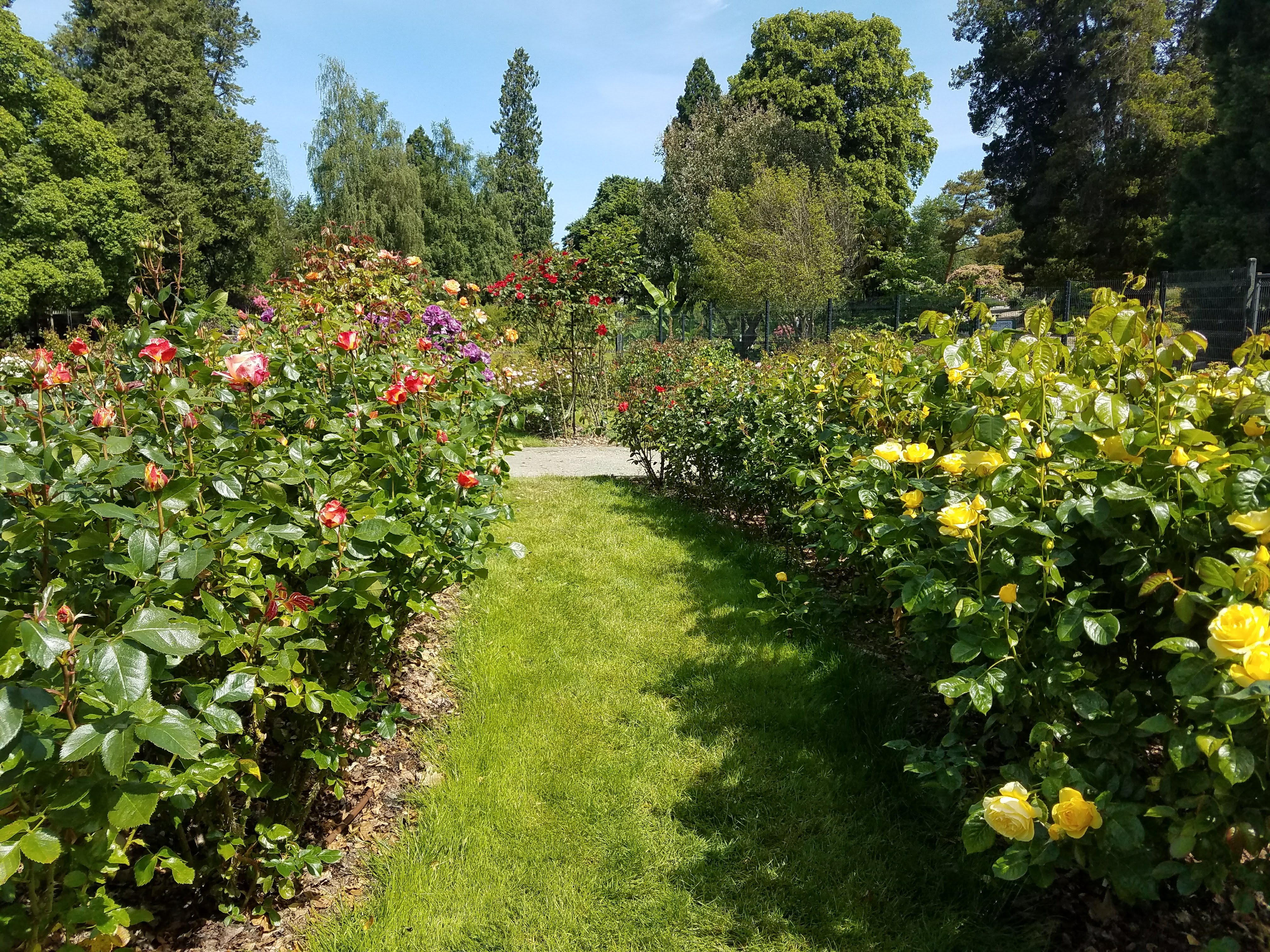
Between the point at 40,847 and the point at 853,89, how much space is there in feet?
125

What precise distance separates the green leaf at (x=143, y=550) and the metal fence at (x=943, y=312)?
3.64m

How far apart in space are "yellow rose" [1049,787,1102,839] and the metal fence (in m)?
2.89

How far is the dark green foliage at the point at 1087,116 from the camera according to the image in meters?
22.8

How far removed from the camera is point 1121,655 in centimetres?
156

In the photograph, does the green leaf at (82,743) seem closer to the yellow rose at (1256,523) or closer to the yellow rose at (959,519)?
the yellow rose at (959,519)

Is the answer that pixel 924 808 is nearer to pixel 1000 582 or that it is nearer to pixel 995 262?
pixel 1000 582

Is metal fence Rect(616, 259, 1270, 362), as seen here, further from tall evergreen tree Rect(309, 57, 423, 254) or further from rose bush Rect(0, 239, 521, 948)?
tall evergreen tree Rect(309, 57, 423, 254)

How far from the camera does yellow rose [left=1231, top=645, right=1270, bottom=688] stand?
1.01 meters

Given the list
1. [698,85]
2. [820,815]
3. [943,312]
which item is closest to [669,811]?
[820,815]

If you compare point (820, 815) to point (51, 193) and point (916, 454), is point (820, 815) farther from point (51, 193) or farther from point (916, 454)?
point (51, 193)

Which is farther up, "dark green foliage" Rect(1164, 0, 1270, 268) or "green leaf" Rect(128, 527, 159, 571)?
"dark green foliage" Rect(1164, 0, 1270, 268)

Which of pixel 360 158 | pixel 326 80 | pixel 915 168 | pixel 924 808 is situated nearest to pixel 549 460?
pixel 924 808

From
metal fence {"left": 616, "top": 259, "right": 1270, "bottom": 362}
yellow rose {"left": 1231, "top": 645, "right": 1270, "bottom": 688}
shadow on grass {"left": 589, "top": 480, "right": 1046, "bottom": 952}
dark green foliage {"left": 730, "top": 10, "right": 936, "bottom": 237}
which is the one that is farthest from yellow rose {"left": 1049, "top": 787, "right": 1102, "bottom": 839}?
dark green foliage {"left": 730, "top": 10, "right": 936, "bottom": 237}

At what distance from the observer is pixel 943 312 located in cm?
1418
